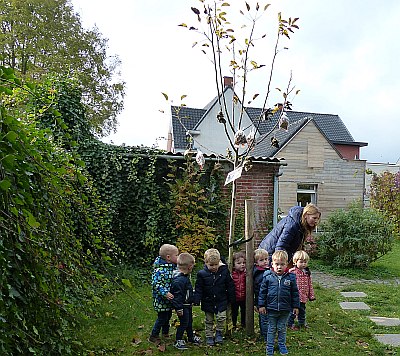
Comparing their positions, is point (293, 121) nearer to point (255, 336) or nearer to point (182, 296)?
point (255, 336)

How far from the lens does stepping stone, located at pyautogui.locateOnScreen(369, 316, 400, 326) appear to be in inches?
228

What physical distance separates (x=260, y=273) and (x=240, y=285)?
0.31 metres

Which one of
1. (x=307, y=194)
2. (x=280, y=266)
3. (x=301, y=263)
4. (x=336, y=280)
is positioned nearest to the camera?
(x=280, y=266)

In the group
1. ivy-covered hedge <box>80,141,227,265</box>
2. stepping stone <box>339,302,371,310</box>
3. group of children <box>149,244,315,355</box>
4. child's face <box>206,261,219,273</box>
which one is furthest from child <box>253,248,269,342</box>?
ivy-covered hedge <box>80,141,227,265</box>

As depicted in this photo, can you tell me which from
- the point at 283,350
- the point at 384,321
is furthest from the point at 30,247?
the point at 384,321

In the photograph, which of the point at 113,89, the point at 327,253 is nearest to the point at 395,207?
the point at 327,253

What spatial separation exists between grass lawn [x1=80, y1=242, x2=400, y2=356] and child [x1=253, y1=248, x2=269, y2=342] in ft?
0.61

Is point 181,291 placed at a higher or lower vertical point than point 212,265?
lower

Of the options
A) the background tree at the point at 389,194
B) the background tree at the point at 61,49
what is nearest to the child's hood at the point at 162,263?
the background tree at the point at 61,49

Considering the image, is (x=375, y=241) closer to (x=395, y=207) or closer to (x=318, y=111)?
(x=395, y=207)

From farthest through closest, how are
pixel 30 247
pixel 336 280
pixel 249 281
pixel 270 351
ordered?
pixel 336 280 → pixel 249 281 → pixel 270 351 → pixel 30 247

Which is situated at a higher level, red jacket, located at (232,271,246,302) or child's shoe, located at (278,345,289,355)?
red jacket, located at (232,271,246,302)

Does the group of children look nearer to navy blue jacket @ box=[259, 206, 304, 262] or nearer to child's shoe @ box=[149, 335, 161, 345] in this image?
child's shoe @ box=[149, 335, 161, 345]

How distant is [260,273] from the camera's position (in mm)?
5059
